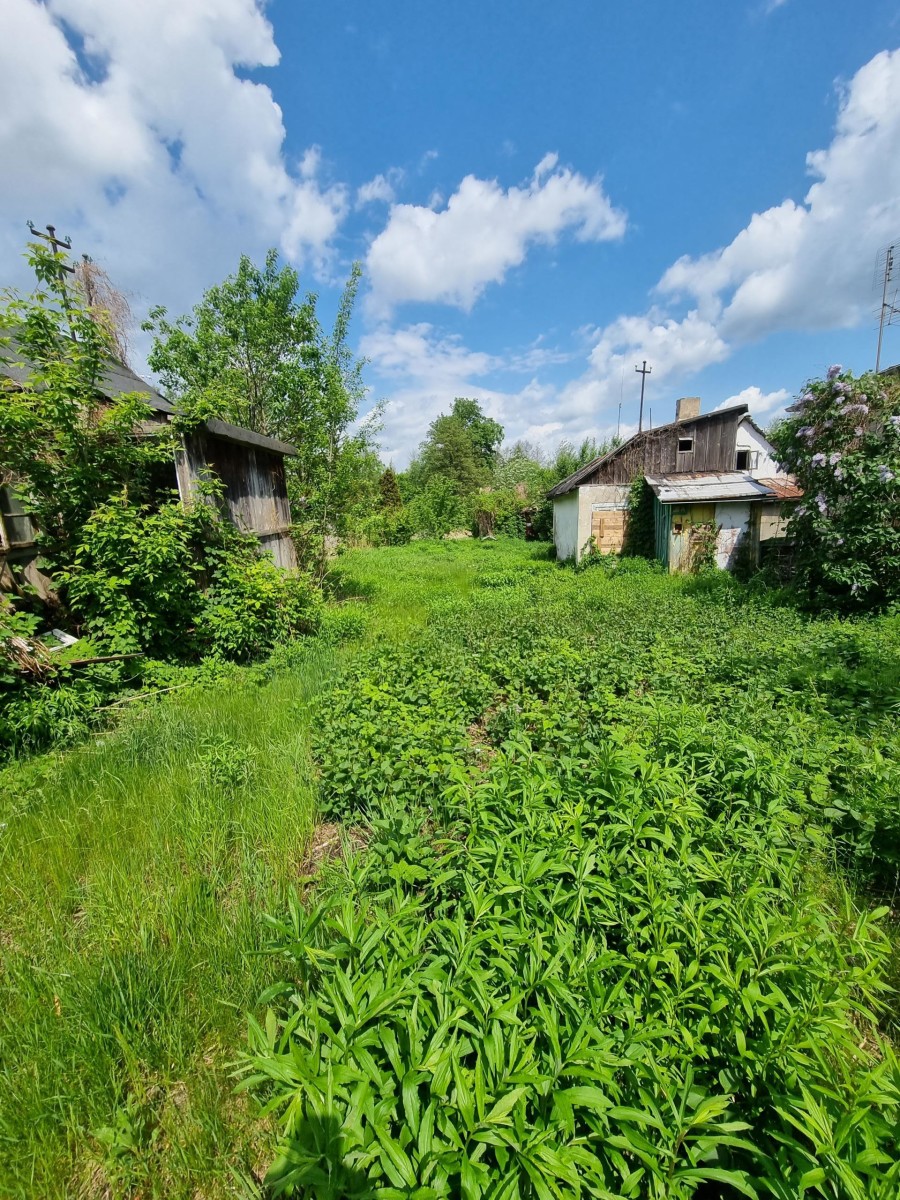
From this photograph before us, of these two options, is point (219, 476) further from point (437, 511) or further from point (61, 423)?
point (437, 511)

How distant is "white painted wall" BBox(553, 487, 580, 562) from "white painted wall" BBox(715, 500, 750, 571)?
437cm

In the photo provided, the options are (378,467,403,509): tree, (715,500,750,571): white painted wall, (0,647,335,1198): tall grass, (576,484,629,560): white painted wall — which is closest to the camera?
(0,647,335,1198): tall grass

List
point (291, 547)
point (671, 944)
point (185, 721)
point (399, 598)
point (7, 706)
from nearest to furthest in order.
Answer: point (671, 944) < point (7, 706) < point (185, 721) < point (291, 547) < point (399, 598)

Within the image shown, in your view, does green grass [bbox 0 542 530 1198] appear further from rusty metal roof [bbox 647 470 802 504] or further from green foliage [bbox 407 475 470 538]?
green foliage [bbox 407 475 470 538]

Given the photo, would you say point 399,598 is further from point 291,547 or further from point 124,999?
point 124,999

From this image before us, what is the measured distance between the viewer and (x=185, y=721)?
459 centimetres

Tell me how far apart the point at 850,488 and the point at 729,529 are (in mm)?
5167

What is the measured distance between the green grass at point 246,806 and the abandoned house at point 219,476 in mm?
2391

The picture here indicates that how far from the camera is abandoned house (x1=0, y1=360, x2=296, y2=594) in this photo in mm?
5230

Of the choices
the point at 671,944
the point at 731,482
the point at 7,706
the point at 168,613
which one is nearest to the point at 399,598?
the point at 168,613

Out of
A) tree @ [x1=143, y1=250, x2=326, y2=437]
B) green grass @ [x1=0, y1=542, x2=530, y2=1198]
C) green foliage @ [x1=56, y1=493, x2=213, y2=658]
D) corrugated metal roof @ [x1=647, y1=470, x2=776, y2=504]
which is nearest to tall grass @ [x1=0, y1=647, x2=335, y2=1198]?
green grass @ [x1=0, y1=542, x2=530, y2=1198]

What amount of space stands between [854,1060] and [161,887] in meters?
3.33

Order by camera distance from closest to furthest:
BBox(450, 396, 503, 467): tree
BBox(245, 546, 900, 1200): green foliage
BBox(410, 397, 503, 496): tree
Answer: BBox(245, 546, 900, 1200): green foliage < BBox(410, 397, 503, 496): tree < BBox(450, 396, 503, 467): tree

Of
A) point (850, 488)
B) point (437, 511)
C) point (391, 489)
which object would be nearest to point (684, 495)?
point (850, 488)
